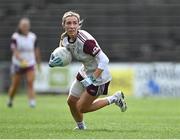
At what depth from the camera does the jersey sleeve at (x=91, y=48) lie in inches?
438

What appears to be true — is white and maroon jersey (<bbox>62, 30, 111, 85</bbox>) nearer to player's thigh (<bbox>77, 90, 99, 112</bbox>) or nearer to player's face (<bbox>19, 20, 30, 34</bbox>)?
player's thigh (<bbox>77, 90, 99, 112</bbox>)

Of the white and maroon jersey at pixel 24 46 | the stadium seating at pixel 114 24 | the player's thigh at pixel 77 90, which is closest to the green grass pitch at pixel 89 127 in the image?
the player's thigh at pixel 77 90

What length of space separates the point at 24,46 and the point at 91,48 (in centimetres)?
944

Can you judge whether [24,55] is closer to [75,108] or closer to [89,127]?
[89,127]

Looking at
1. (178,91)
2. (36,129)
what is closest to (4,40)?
(178,91)

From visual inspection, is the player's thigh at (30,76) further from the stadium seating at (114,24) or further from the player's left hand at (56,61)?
the stadium seating at (114,24)

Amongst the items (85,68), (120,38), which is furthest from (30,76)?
(120,38)

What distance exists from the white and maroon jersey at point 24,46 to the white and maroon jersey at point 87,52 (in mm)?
8851

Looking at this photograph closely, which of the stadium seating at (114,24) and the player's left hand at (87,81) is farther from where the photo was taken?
the stadium seating at (114,24)

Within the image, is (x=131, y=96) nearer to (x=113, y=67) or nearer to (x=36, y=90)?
(x=113, y=67)

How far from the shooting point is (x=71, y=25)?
11117 mm

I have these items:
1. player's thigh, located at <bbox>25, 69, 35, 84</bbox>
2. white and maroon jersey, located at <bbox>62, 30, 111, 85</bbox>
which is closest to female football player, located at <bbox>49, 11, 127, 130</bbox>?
white and maroon jersey, located at <bbox>62, 30, 111, 85</bbox>

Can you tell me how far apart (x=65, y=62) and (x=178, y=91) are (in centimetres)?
1566

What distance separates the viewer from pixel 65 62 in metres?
11.2
